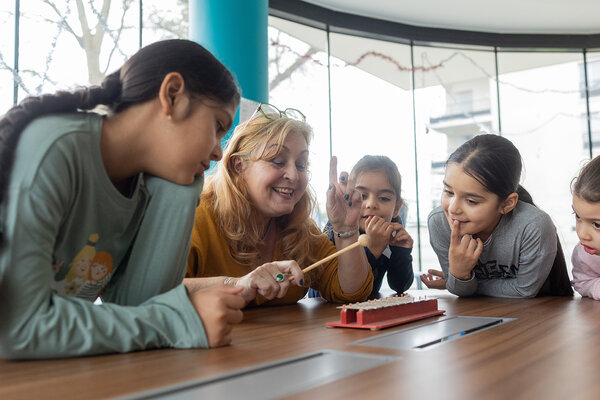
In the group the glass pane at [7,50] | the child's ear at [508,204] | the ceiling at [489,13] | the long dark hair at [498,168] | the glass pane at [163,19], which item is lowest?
the child's ear at [508,204]

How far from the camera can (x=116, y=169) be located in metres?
1.02

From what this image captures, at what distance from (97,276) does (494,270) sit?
4.33 feet

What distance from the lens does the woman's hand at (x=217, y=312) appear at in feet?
2.83

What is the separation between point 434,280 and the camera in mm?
2090

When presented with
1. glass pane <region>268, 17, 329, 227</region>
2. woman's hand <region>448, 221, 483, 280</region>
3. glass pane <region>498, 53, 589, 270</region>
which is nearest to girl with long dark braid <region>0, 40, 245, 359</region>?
woman's hand <region>448, 221, 483, 280</region>

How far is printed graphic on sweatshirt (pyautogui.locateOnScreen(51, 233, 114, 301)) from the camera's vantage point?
0.95 metres

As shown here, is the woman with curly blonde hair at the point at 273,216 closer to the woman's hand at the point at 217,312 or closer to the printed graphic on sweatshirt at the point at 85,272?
the printed graphic on sweatshirt at the point at 85,272

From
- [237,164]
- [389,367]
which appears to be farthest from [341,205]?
[389,367]

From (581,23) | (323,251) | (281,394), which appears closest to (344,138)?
(581,23)

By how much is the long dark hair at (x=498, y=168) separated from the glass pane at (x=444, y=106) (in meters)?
3.83

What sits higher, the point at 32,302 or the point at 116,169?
the point at 116,169

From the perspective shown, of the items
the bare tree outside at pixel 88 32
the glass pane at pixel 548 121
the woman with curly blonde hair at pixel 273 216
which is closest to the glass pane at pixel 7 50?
the bare tree outside at pixel 88 32

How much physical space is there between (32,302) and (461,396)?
59 cm

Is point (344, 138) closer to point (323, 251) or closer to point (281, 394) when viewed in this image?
point (323, 251)
